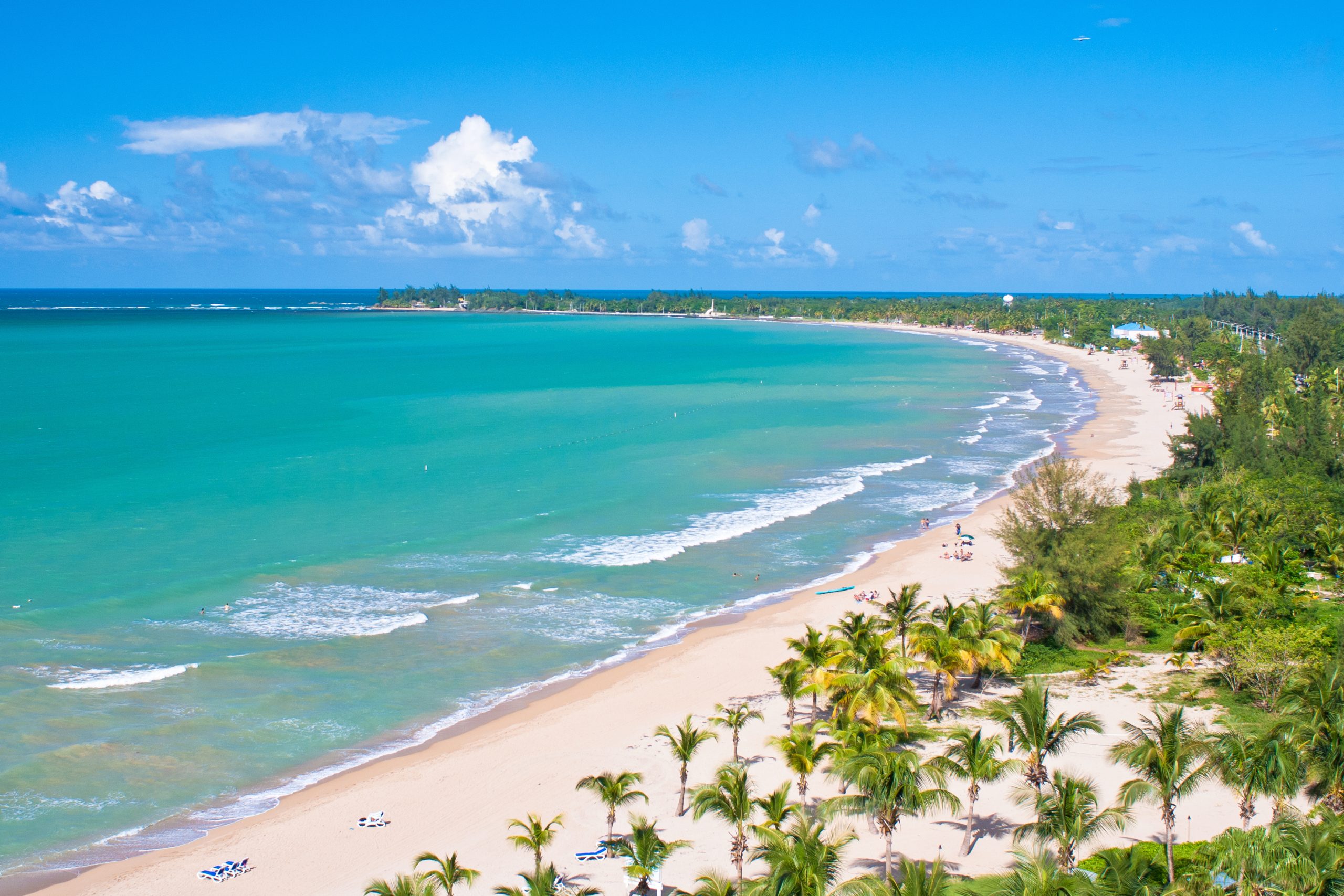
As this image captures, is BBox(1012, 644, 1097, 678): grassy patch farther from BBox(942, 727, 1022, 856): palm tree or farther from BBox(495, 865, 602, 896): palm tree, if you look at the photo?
BBox(495, 865, 602, 896): palm tree

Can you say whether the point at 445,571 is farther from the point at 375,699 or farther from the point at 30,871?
the point at 30,871

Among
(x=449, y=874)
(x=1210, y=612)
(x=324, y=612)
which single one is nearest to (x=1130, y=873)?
(x=449, y=874)

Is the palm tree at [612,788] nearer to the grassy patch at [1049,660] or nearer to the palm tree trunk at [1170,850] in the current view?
the palm tree trunk at [1170,850]

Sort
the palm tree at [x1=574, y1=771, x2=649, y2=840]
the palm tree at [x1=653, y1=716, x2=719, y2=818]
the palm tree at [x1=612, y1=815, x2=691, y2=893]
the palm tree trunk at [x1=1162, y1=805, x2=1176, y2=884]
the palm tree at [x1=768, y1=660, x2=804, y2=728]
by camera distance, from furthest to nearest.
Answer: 1. the palm tree at [x1=768, y1=660, x2=804, y2=728]
2. the palm tree at [x1=653, y1=716, x2=719, y2=818]
3. the palm tree at [x1=574, y1=771, x2=649, y2=840]
4. the palm tree at [x1=612, y1=815, x2=691, y2=893]
5. the palm tree trunk at [x1=1162, y1=805, x2=1176, y2=884]

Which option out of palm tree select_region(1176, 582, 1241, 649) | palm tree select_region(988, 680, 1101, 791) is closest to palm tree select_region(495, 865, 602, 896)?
palm tree select_region(988, 680, 1101, 791)

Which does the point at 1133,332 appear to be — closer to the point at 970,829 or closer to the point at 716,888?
the point at 970,829

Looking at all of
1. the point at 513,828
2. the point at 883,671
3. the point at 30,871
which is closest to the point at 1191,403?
the point at 883,671

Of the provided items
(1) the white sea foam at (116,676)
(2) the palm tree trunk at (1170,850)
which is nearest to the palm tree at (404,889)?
(2) the palm tree trunk at (1170,850)
